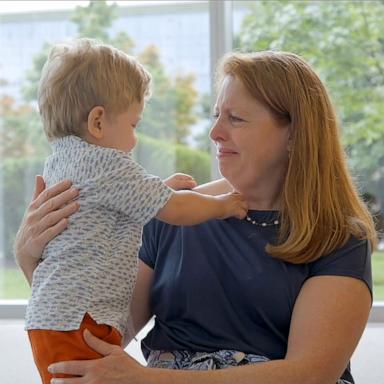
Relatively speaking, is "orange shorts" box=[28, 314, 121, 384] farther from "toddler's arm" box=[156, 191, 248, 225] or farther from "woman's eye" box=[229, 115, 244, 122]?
"woman's eye" box=[229, 115, 244, 122]

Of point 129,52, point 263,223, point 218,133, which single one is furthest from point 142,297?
point 129,52

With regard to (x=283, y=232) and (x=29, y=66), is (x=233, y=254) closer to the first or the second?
(x=283, y=232)

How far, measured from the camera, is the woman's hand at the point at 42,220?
1786 millimetres

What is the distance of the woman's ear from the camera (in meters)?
1.78

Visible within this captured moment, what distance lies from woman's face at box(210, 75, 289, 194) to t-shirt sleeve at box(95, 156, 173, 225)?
266 mm

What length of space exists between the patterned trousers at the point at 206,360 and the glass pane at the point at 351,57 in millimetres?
1027

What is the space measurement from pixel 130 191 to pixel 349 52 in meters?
1.40

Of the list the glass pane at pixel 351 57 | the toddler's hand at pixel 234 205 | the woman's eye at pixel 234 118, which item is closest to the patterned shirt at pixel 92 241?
the toddler's hand at pixel 234 205

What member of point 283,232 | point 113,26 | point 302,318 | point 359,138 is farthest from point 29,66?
point 302,318

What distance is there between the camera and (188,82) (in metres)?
2.94

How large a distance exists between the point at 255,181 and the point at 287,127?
15cm

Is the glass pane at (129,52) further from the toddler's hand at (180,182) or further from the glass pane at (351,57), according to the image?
the toddler's hand at (180,182)

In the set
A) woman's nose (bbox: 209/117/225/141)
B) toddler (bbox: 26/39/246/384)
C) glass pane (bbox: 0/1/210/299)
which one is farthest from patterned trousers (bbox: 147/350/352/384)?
glass pane (bbox: 0/1/210/299)

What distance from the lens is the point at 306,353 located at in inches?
72.5
